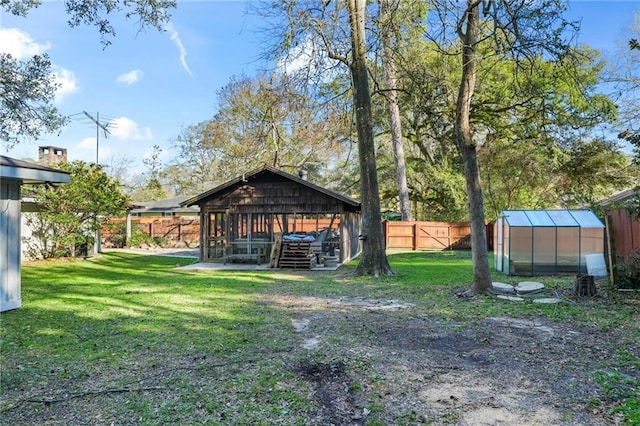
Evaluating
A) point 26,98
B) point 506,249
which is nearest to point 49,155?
point 26,98

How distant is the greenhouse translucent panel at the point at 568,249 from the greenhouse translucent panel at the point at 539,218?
36 centimetres

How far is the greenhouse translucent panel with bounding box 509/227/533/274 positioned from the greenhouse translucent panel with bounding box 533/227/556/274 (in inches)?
5.6

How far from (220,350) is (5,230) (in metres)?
4.50

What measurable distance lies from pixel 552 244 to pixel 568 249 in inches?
18.7

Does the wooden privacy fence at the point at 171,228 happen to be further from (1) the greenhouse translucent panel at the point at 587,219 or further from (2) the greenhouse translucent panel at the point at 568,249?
(1) the greenhouse translucent panel at the point at 587,219

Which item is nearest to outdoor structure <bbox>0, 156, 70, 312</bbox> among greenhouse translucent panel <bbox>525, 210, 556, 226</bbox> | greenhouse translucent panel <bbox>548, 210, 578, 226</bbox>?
greenhouse translucent panel <bbox>525, 210, 556, 226</bbox>

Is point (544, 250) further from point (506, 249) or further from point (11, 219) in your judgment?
point (11, 219)

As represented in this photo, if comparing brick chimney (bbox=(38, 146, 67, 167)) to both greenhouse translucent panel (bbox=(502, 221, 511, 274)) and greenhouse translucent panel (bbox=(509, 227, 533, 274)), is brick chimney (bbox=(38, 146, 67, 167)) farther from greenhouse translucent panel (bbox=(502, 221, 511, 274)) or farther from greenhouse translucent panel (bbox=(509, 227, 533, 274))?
greenhouse translucent panel (bbox=(509, 227, 533, 274))

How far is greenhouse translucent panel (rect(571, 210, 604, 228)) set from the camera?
12172 mm

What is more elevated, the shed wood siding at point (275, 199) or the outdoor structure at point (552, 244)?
the shed wood siding at point (275, 199)

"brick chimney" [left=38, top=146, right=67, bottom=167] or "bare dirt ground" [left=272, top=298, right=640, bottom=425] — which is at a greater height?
"brick chimney" [left=38, top=146, right=67, bottom=167]

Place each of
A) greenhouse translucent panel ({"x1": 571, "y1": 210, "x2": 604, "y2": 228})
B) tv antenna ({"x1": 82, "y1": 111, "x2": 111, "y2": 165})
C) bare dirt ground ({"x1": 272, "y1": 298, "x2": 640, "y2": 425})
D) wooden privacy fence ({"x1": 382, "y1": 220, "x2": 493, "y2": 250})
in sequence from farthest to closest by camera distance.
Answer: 1. tv antenna ({"x1": 82, "y1": 111, "x2": 111, "y2": 165})
2. wooden privacy fence ({"x1": 382, "y1": 220, "x2": 493, "y2": 250})
3. greenhouse translucent panel ({"x1": 571, "y1": 210, "x2": 604, "y2": 228})
4. bare dirt ground ({"x1": 272, "y1": 298, "x2": 640, "y2": 425})

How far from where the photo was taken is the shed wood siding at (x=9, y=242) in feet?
22.6

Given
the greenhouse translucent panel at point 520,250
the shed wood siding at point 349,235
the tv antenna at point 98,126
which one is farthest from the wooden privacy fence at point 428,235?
the tv antenna at point 98,126
